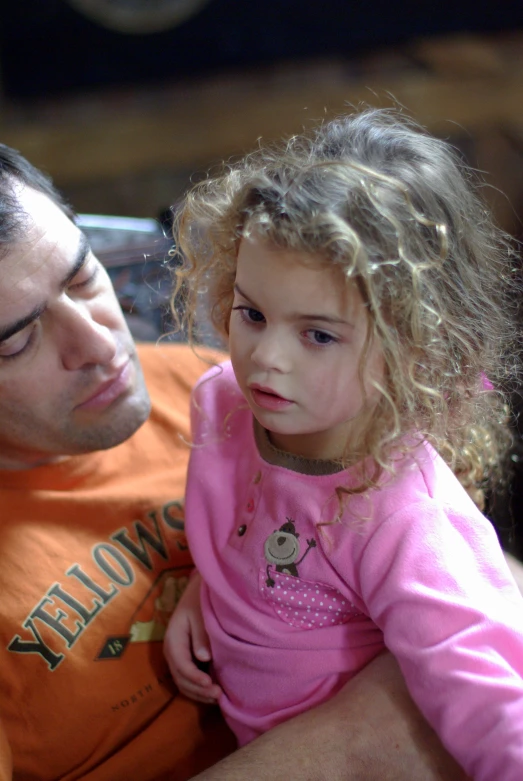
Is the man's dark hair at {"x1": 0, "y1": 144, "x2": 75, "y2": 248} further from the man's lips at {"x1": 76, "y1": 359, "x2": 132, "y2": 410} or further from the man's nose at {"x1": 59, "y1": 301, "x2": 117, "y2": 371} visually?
the man's lips at {"x1": 76, "y1": 359, "x2": 132, "y2": 410}

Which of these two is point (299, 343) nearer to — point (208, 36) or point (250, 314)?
point (250, 314)

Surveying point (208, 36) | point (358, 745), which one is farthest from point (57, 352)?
point (208, 36)

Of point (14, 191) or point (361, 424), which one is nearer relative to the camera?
point (361, 424)

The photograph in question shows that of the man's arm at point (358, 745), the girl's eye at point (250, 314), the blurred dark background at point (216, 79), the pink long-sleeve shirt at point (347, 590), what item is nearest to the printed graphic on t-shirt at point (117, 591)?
the pink long-sleeve shirt at point (347, 590)

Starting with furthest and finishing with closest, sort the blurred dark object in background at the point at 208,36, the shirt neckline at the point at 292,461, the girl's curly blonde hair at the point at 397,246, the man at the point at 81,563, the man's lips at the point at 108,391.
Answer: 1. the blurred dark object in background at the point at 208,36
2. the man's lips at the point at 108,391
3. the man at the point at 81,563
4. the shirt neckline at the point at 292,461
5. the girl's curly blonde hair at the point at 397,246

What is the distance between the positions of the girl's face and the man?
33cm

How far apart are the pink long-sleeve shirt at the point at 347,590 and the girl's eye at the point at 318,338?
6.9 inches

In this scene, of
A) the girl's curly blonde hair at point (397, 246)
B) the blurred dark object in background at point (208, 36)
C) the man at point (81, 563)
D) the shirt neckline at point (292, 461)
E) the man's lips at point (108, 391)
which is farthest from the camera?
the blurred dark object in background at point (208, 36)

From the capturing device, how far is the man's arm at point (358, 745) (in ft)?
3.03

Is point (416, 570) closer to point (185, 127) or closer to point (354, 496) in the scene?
point (354, 496)

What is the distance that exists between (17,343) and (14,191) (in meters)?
0.21

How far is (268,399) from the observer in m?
0.84

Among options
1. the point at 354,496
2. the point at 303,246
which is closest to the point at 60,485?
the point at 354,496

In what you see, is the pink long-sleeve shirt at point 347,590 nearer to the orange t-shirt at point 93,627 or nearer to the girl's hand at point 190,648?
the girl's hand at point 190,648
